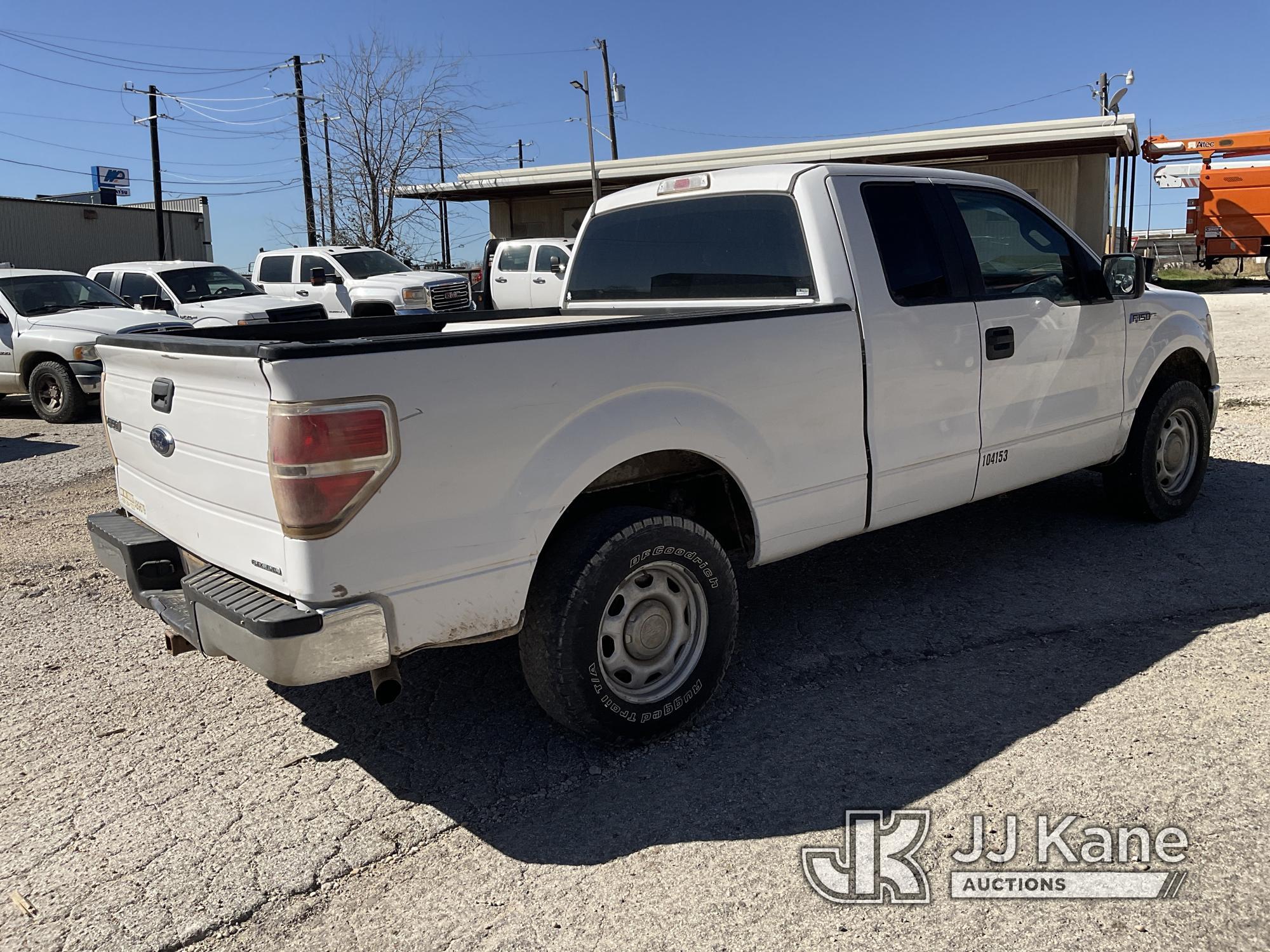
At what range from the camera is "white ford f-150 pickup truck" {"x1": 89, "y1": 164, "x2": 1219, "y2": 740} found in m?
2.90

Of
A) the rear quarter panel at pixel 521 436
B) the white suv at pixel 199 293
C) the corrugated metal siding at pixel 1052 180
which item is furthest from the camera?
the corrugated metal siding at pixel 1052 180

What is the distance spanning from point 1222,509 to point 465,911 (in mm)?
5534

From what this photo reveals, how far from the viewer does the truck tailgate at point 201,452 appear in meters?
2.95

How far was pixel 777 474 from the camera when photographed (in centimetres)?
395

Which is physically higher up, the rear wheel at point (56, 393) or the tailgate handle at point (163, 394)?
the tailgate handle at point (163, 394)

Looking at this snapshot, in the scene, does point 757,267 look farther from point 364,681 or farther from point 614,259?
point 364,681

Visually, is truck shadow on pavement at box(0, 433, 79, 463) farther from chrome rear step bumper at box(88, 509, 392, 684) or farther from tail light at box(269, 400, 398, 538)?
tail light at box(269, 400, 398, 538)

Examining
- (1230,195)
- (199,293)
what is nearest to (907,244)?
(199,293)

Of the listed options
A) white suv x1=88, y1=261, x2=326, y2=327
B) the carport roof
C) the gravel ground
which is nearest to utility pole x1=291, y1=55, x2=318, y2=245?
the carport roof

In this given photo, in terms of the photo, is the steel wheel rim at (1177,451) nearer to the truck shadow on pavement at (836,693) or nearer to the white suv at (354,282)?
the truck shadow on pavement at (836,693)

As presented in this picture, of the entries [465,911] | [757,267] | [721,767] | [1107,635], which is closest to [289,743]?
[465,911]

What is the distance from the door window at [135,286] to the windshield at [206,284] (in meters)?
0.24

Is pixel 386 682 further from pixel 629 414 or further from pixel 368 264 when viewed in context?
pixel 368 264

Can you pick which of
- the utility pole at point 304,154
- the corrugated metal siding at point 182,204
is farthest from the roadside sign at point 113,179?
the utility pole at point 304,154
